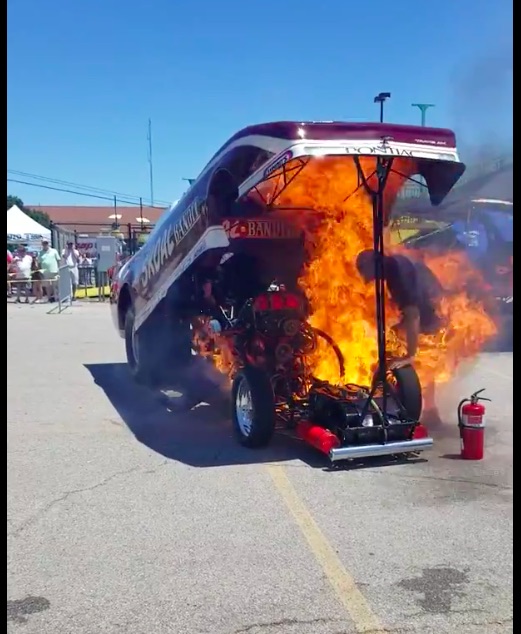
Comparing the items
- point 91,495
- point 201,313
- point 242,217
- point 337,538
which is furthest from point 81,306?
point 337,538

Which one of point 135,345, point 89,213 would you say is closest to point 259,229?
point 135,345

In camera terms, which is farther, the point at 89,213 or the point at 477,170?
the point at 89,213

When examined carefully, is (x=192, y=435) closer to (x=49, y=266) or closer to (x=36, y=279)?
(x=49, y=266)

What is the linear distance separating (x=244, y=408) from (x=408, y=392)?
137 cm

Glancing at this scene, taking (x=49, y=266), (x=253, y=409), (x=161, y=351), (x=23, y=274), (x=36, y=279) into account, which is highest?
(x=49, y=266)

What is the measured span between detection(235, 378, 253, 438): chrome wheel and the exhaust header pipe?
90 cm

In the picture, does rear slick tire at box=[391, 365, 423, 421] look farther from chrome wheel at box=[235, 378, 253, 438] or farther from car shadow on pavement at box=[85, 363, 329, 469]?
Answer: chrome wheel at box=[235, 378, 253, 438]

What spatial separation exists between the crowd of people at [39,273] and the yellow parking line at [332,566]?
629 inches

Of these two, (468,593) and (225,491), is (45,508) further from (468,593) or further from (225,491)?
(468,593)

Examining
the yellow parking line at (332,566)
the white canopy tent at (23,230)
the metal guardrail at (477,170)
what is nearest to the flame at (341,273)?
the metal guardrail at (477,170)

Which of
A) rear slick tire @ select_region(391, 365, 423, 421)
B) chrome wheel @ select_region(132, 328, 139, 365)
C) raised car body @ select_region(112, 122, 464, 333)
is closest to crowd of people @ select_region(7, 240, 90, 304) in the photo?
chrome wheel @ select_region(132, 328, 139, 365)

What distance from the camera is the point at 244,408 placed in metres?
5.78

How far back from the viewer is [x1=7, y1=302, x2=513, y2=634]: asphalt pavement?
312cm

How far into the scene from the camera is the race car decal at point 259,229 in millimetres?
6175
